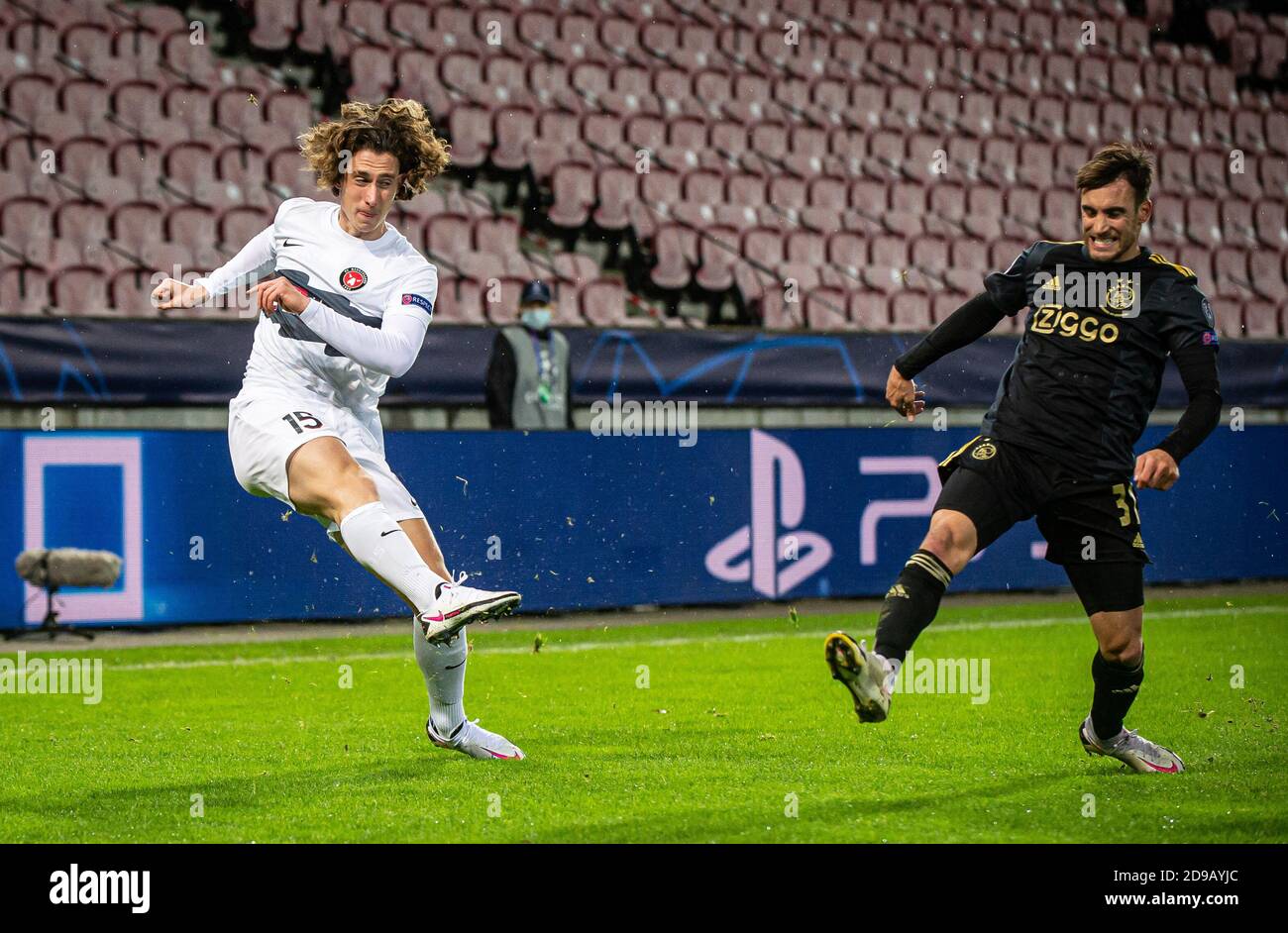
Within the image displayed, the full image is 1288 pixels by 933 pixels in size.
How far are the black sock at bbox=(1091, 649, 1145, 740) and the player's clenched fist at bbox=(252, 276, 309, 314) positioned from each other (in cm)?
276

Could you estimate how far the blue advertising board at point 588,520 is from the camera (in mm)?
9461

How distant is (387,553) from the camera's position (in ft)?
16.1

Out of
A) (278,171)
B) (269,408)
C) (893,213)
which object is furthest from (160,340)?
(893,213)

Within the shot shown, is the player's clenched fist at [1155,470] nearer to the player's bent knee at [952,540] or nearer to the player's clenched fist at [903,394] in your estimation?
the player's bent knee at [952,540]

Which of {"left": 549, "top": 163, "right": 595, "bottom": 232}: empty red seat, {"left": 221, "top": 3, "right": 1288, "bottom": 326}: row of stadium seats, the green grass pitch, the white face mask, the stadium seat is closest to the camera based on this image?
the green grass pitch

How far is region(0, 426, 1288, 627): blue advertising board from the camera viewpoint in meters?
9.46

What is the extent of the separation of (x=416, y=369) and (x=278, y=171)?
3762 mm

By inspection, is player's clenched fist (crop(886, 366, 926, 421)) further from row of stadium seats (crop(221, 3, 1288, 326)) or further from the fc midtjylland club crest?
row of stadium seats (crop(221, 3, 1288, 326))

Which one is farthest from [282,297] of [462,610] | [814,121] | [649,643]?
[814,121]

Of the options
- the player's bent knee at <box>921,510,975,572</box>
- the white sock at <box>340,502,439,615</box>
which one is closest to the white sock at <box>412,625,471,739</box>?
the white sock at <box>340,502,439,615</box>

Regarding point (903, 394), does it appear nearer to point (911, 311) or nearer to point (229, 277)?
point (229, 277)

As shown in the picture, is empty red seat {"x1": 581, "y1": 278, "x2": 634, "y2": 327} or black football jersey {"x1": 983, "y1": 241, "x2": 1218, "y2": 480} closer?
black football jersey {"x1": 983, "y1": 241, "x2": 1218, "y2": 480}

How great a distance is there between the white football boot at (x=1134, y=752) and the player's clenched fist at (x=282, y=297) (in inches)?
117

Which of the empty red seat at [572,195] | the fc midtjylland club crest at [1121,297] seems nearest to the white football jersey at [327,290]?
the fc midtjylland club crest at [1121,297]
